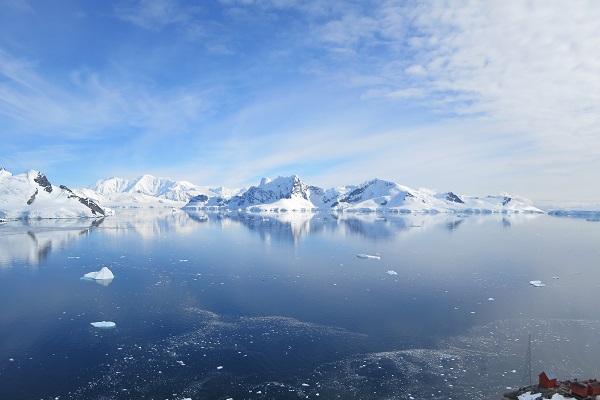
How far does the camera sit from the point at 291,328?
25.9m

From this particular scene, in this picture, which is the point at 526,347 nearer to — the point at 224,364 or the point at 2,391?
the point at 224,364

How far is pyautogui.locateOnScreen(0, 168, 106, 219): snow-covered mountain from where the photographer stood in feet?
399

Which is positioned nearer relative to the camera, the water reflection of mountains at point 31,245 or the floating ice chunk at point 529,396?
the floating ice chunk at point 529,396

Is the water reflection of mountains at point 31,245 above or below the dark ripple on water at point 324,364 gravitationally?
above

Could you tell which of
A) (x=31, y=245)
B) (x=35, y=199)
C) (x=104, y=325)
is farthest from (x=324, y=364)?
(x=35, y=199)

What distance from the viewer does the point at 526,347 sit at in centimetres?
2330

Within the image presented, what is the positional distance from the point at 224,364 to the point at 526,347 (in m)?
18.4

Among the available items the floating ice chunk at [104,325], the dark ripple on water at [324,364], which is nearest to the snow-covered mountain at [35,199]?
the floating ice chunk at [104,325]

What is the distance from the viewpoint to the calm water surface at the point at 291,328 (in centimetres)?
1884

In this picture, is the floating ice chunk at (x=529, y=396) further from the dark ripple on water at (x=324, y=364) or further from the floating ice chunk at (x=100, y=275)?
the floating ice chunk at (x=100, y=275)

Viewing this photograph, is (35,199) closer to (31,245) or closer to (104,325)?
(31,245)

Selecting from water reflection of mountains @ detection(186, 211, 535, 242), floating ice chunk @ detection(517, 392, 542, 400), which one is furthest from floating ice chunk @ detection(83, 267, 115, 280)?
water reflection of mountains @ detection(186, 211, 535, 242)

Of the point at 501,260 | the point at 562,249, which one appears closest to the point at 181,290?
the point at 501,260

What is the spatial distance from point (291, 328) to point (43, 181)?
5851 inches
